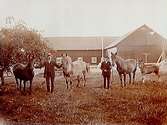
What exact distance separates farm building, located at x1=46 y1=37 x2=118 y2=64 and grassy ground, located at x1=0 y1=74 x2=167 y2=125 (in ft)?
0.48

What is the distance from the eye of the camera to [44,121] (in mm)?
2779

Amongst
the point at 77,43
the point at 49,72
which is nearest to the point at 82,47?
the point at 77,43

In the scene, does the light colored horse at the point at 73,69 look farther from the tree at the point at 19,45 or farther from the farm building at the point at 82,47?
the tree at the point at 19,45

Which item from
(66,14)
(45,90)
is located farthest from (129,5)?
(45,90)

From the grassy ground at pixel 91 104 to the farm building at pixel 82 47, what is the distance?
148mm

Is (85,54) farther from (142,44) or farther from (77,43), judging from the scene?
(142,44)

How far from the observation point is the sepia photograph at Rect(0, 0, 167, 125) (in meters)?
2.70

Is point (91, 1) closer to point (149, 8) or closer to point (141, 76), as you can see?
point (149, 8)

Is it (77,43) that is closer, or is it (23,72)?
(77,43)

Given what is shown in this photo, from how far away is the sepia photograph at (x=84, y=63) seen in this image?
8.87ft

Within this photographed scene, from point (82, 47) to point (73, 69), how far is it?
20cm

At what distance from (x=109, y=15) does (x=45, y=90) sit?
28.4 inches

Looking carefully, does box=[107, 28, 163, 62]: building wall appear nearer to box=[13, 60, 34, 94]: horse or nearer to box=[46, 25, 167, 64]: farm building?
box=[46, 25, 167, 64]: farm building

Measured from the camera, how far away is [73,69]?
9.36ft
